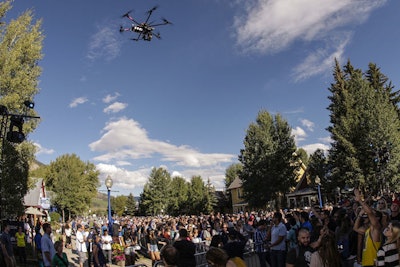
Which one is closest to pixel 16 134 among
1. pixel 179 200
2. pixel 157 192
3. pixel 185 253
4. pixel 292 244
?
pixel 185 253

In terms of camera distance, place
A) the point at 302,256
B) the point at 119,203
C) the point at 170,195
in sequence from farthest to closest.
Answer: the point at 119,203
the point at 170,195
the point at 302,256

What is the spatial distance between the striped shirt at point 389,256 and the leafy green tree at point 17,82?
15524mm

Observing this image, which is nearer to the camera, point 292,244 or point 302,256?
point 302,256

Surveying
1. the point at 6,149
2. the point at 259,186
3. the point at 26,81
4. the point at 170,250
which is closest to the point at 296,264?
the point at 170,250

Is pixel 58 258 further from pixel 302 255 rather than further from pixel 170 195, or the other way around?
pixel 170 195

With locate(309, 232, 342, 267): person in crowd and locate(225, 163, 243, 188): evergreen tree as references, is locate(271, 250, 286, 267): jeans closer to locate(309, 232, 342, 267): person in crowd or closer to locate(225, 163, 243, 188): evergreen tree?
locate(309, 232, 342, 267): person in crowd

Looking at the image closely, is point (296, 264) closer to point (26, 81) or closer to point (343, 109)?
point (26, 81)

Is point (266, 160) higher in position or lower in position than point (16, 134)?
higher

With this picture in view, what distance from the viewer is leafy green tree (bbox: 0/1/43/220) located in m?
15.5

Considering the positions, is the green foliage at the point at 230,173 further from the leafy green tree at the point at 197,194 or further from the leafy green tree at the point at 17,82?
the leafy green tree at the point at 17,82

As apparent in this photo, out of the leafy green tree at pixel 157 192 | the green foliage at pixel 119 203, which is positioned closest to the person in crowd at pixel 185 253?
the leafy green tree at pixel 157 192

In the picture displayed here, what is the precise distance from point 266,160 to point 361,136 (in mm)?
11128

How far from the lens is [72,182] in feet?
204

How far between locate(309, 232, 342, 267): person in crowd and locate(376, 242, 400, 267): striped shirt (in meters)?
0.92
